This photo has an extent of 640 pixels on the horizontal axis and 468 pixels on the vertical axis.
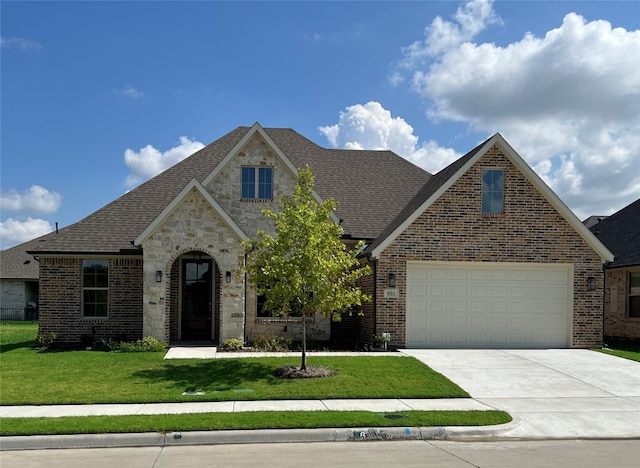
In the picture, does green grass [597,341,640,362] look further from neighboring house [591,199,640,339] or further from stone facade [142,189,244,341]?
stone facade [142,189,244,341]

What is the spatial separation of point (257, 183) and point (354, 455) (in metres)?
12.2

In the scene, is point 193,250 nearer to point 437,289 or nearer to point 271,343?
point 271,343

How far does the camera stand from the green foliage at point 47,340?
1698 cm

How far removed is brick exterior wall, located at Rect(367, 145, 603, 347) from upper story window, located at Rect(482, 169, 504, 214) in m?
0.15

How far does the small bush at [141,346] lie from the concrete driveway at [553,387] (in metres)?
7.24

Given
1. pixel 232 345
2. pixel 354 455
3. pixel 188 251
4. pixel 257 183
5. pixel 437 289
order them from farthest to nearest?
pixel 257 183, pixel 437 289, pixel 188 251, pixel 232 345, pixel 354 455

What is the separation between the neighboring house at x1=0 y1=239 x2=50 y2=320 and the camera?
120 ft

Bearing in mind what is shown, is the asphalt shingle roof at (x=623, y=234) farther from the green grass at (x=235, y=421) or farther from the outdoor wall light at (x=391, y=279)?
the green grass at (x=235, y=421)

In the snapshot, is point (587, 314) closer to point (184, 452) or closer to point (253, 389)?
point (253, 389)

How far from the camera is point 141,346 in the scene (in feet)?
51.8

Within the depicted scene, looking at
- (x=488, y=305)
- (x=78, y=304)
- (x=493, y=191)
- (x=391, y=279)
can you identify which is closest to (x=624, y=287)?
(x=488, y=305)

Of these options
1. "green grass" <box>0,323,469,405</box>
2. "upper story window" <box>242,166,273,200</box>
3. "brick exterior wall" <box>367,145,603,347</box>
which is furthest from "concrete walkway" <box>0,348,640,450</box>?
"upper story window" <box>242,166,273,200</box>

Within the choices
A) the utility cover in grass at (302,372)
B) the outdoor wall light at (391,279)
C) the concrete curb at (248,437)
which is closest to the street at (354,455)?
the concrete curb at (248,437)

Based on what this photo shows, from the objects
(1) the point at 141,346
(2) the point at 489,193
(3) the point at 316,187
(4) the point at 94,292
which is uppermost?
(3) the point at 316,187
